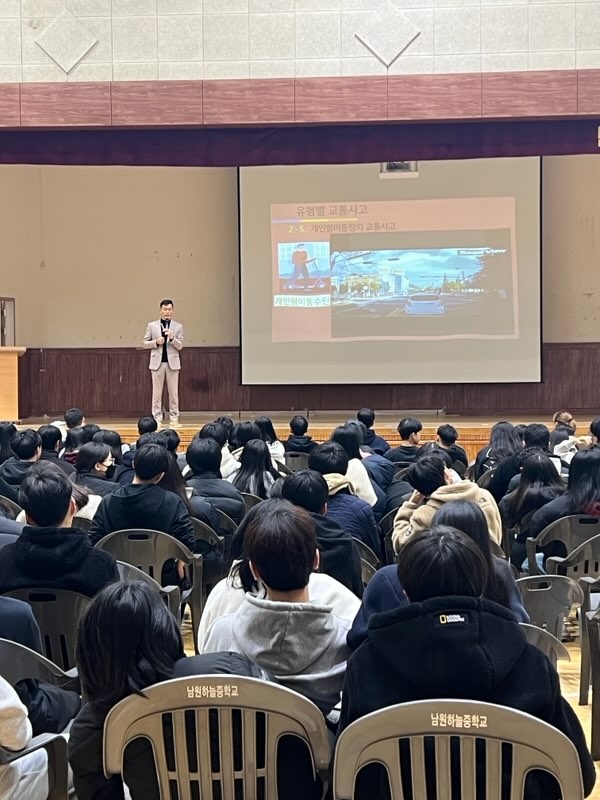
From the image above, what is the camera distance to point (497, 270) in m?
10.3

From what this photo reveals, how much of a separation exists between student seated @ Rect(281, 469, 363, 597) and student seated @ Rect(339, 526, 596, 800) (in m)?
1.21

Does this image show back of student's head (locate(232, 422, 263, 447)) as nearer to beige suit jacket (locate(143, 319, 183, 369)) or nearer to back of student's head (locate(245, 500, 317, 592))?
back of student's head (locate(245, 500, 317, 592))

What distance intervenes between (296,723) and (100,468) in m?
3.05

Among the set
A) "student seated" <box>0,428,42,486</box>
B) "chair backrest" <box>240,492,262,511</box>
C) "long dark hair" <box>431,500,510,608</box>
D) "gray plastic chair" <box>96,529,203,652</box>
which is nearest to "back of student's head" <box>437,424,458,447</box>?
"chair backrest" <box>240,492,262,511</box>

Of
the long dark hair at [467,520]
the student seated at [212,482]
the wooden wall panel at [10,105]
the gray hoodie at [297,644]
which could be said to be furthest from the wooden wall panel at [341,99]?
the gray hoodie at [297,644]

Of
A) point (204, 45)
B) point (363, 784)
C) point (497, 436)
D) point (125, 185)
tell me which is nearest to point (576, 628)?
point (497, 436)

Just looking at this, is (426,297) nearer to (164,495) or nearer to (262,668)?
(164,495)

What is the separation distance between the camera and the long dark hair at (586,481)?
3.55 m

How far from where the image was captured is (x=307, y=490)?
2881mm

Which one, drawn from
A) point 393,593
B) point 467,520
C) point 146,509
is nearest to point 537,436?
point 146,509

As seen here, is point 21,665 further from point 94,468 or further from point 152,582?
point 94,468

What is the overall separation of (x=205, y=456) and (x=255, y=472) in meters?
0.31

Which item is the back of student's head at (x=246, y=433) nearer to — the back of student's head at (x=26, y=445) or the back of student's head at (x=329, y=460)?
the back of student's head at (x=26, y=445)

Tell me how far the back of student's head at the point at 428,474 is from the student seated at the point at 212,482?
106 centimetres
